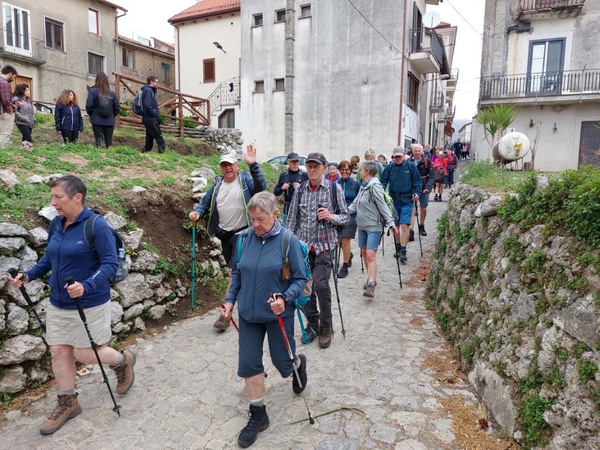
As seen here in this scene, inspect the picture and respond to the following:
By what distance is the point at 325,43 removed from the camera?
21.9 m

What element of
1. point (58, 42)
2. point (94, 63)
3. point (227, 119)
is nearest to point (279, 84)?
point (227, 119)

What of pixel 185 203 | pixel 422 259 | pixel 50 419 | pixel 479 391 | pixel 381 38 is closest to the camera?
pixel 50 419

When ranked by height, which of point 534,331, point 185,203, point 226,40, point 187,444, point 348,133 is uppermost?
point 226,40

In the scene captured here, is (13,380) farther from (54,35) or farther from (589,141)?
(54,35)

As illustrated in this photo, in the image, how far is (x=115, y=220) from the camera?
215 inches

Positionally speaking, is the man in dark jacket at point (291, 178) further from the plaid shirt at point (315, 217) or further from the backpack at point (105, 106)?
the backpack at point (105, 106)

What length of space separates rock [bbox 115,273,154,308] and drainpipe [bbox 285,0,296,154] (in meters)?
18.3

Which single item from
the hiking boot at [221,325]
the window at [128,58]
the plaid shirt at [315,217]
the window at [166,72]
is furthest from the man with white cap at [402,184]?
the window at [166,72]

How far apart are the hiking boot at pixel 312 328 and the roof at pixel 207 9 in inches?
1046

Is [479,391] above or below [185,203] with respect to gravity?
below

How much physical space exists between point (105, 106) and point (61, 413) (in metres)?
6.99

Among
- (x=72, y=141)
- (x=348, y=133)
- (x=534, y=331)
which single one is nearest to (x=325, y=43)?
(x=348, y=133)

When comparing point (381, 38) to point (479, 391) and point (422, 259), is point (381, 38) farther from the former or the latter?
point (479, 391)

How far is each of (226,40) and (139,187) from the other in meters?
24.1
